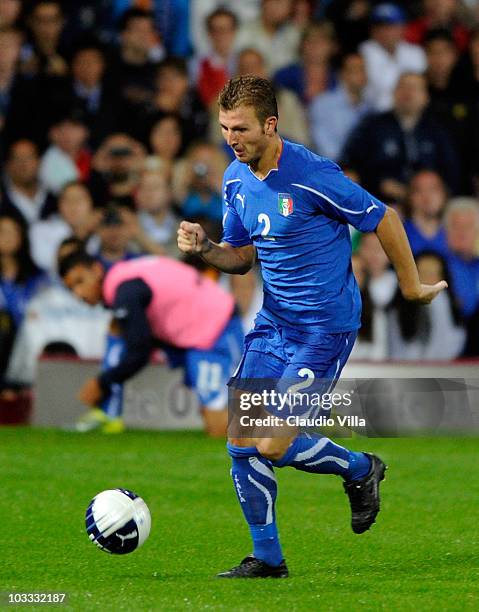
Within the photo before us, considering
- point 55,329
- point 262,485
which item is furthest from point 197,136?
point 262,485

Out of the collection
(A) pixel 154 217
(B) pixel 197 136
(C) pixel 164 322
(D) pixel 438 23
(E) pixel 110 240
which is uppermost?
(D) pixel 438 23

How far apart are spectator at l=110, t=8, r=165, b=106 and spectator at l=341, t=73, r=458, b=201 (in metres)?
2.08

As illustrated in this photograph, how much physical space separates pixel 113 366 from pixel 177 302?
2.40ft

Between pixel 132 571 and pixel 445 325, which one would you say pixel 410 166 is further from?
pixel 132 571

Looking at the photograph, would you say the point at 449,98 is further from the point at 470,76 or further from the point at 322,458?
the point at 322,458

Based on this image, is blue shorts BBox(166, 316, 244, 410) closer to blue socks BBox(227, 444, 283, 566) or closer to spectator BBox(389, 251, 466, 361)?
spectator BBox(389, 251, 466, 361)

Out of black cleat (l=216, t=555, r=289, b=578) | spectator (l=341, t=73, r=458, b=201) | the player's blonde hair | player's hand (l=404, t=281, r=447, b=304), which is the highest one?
spectator (l=341, t=73, r=458, b=201)

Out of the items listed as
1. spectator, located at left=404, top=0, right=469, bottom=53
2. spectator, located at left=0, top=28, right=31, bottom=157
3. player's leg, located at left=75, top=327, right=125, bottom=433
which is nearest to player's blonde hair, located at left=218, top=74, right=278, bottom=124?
player's leg, located at left=75, top=327, right=125, bottom=433

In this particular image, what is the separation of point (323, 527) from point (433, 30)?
859cm

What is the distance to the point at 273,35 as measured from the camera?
14219mm

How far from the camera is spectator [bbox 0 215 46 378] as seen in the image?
479 inches

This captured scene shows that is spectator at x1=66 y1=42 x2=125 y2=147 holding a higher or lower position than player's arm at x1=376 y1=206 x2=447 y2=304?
higher

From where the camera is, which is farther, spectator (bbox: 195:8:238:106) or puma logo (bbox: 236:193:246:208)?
spectator (bbox: 195:8:238:106)

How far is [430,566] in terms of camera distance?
6.09 meters
